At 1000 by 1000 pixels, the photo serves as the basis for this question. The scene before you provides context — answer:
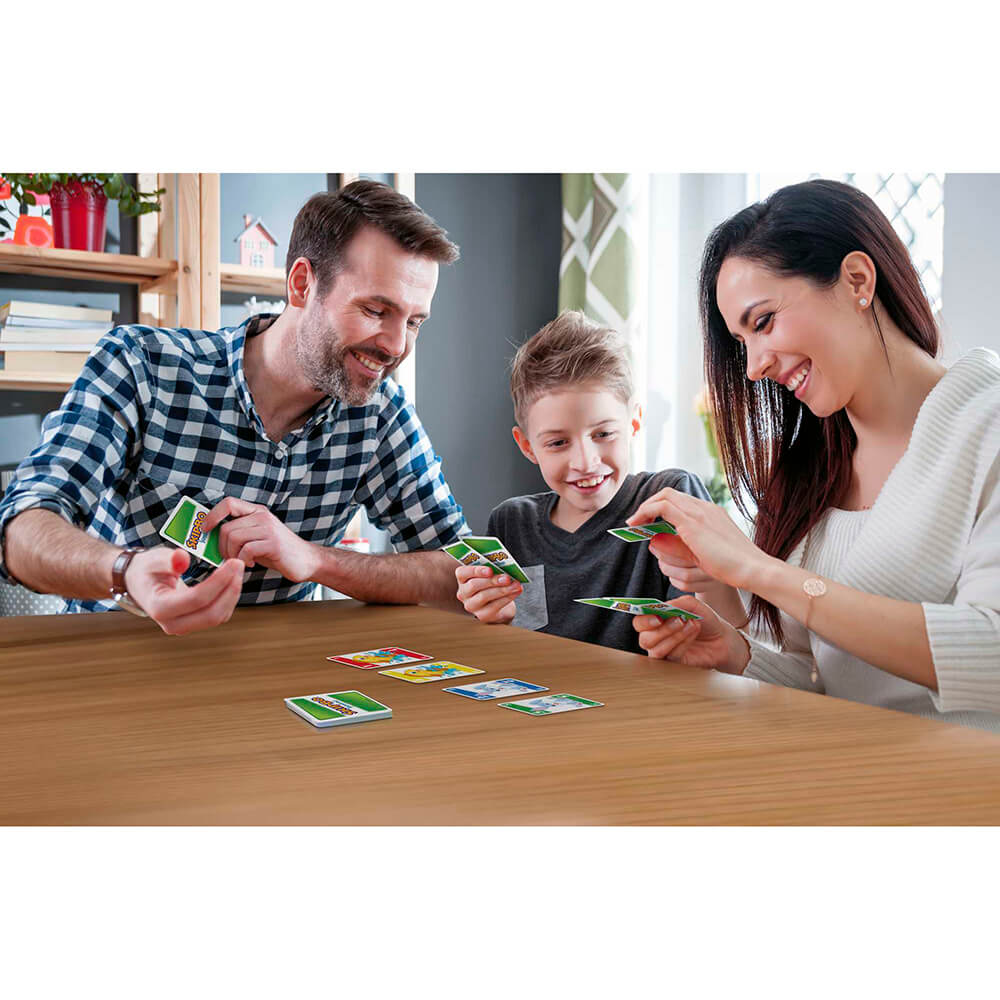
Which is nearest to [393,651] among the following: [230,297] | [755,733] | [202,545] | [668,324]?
[202,545]

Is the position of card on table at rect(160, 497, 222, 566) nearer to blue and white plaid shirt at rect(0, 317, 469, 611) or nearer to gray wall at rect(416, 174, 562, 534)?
blue and white plaid shirt at rect(0, 317, 469, 611)

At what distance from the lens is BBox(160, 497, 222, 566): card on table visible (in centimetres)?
137

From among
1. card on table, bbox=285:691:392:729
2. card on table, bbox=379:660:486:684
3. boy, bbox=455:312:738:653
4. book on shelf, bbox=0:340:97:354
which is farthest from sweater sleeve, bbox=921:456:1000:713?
book on shelf, bbox=0:340:97:354

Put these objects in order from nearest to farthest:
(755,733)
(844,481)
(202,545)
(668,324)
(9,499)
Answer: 1. (755,733)
2. (202,545)
3. (844,481)
4. (9,499)
5. (668,324)

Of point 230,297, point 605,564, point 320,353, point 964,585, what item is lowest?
point 605,564

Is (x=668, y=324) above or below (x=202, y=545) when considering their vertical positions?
above

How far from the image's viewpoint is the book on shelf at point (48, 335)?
312 cm

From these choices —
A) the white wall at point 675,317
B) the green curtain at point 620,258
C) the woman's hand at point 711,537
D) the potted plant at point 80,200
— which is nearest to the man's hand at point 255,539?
the woman's hand at point 711,537

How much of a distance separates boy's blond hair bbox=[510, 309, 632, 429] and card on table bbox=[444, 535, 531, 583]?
0.48m

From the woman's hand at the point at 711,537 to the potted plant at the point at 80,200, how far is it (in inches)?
105

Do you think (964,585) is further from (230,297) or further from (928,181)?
(230,297)

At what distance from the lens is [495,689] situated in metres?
1.08

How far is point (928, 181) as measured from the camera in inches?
126

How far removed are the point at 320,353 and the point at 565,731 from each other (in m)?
1.26
